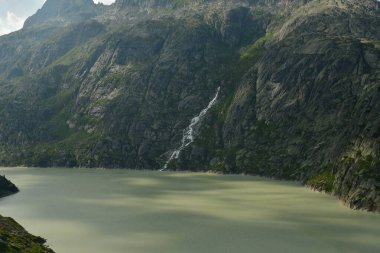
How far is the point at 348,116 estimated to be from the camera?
182250mm

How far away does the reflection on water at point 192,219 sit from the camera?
75.3 m

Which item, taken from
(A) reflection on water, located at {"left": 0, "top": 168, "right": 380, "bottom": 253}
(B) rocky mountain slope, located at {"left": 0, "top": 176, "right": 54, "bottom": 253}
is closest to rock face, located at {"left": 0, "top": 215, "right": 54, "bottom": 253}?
(B) rocky mountain slope, located at {"left": 0, "top": 176, "right": 54, "bottom": 253}

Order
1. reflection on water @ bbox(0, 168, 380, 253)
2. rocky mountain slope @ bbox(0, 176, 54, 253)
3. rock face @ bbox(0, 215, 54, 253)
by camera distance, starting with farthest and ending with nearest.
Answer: reflection on water @ bbox(0, 168, 380, 253)
rock face @ bbox(0, 215, 54, 253)
rocky mountain slope @ bbox(0, 176, 54, 253)

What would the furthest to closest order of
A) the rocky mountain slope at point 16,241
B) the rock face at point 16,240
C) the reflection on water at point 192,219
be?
the reflection on water at point 192,219 → the rock face at point 16,240 → the rocky mountain slope at point 16,241

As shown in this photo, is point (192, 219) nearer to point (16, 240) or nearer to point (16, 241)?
point (16, 240)

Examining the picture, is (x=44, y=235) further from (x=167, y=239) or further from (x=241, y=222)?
(x=241, y=222)

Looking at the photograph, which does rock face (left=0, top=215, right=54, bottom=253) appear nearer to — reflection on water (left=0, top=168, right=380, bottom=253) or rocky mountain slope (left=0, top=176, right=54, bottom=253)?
rocky mountain slope (left=0, top=176, right=54, bottom=253)

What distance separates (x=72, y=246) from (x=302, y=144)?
136 m

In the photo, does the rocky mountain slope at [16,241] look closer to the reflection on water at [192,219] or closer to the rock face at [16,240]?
the rock face at [16,240]

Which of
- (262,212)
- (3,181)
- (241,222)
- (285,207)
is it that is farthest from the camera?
(3,181)

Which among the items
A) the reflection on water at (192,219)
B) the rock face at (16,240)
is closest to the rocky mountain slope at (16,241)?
the rock face at (16,240)

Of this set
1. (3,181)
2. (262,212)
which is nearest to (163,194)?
(262,212)

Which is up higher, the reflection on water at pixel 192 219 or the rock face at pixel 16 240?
the rock face at pixel 16 240

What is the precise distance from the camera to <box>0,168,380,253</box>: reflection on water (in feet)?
247
